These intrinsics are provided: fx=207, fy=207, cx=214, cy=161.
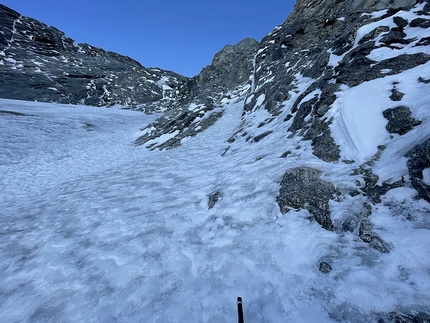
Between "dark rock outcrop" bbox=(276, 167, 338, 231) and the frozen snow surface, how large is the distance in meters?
0.16

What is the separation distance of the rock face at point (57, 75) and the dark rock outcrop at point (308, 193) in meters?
56.5

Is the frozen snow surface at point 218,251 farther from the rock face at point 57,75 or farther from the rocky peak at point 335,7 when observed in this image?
the rock face at point 57,75

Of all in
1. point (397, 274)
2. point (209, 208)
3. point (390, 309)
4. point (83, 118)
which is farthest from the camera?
point (83, 118)

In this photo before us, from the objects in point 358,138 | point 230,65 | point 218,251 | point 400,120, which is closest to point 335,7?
point 230,65

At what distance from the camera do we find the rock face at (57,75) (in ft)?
188

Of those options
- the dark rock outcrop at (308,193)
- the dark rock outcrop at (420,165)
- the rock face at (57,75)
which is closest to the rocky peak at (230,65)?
the rock face at (57,75)

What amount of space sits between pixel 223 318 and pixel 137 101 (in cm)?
7124

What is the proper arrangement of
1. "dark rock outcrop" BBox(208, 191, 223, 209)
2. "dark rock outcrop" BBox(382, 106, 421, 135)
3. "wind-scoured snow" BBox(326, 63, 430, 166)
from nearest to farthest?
1. "wind-scoured snow" BBox(326, 63, 430, 166)
2. "dark rock outcrop" BBox(382, 106, 421, 135)
3. "dark rock outcrop" BBox(208, 191, 223, 209)

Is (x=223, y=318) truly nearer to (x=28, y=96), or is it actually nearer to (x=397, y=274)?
(x=397, y=274)

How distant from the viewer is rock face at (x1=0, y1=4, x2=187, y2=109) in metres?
57.3

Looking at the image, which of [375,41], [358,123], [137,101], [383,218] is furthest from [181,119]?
[137,101]

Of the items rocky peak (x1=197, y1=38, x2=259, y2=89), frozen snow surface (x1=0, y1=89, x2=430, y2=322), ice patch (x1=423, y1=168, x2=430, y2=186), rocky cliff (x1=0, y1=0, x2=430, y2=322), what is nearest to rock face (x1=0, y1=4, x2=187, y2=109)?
rocky peak (x1=197, y1=38, x2=259, y2=89)

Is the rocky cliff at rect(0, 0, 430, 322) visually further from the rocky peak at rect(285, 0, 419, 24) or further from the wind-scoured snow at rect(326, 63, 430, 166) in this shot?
the rocky peak at rect(285, 0, 419, 24)

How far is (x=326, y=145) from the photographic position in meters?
6.31
